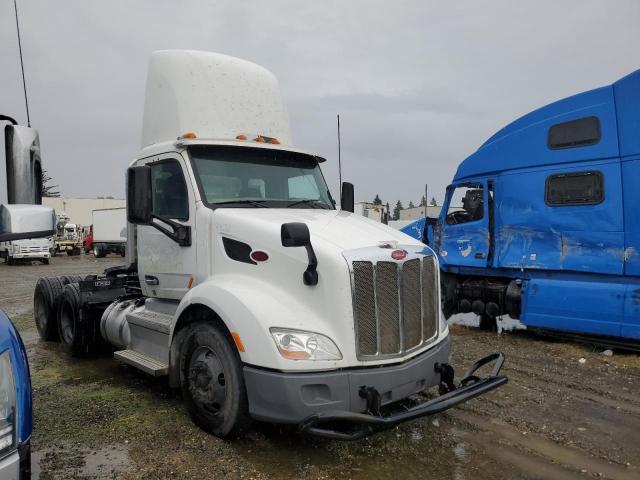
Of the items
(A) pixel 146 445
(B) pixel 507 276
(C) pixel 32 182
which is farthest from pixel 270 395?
(B) pixel 507 276

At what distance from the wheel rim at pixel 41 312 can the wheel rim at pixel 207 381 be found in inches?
193

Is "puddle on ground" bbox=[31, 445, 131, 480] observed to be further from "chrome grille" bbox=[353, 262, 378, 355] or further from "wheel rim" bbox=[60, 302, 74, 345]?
"wheel rim" bbox=[60, 302, 74, 345]

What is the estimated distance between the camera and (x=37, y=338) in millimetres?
8359

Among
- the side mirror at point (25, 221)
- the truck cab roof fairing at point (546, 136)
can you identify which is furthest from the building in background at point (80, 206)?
the side mirror at point (25, 221)

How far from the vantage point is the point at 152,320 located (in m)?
5.07

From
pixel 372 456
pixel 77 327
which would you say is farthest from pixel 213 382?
pixel 77 327

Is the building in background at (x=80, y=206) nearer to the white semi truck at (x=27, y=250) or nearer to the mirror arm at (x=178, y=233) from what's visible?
the white semi truck at (x=27, y=250)

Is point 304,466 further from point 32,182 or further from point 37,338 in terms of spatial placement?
point 37,338

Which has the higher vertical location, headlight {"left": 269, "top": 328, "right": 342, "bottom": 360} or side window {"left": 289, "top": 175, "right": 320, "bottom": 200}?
side window {"left": 289, "top": 175, "right": 320, "bottom": 200}

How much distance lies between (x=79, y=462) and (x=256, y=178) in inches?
110

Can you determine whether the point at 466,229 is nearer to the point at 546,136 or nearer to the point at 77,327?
the point at 546,136

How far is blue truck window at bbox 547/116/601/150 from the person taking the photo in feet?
24.0

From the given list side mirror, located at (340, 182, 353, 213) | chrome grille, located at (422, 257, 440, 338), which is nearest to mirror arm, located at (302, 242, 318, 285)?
chrome grille, located at (422, 257, 440, 338)

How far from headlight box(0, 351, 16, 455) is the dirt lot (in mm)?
1436
